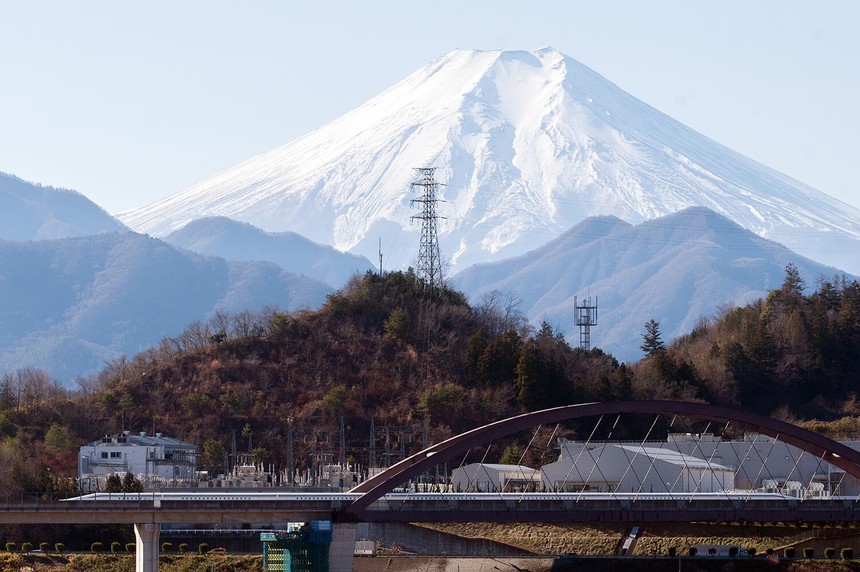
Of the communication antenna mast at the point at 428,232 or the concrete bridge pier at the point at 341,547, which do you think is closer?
the concrete bridge pier at the point at 341,547

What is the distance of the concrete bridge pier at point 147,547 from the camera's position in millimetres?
66438

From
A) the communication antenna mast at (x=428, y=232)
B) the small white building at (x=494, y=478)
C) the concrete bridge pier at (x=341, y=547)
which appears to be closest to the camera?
the concrete bridge pier at (x=341, y=547)

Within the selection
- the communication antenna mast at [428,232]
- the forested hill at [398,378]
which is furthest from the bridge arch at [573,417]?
the communication antenna mast at [428,232]

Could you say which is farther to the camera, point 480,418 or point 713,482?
point 480,418

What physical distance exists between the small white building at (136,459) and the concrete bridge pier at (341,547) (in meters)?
32.0

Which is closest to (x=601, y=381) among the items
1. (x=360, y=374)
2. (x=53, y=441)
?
(x=360, y=374)

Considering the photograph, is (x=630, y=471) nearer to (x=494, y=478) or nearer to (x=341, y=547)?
(x=494, y=478)

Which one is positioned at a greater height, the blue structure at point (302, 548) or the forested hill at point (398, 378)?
the forested hill at point (398, 378)

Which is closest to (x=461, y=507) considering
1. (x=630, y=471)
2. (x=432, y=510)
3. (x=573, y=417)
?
(x=432, y=510)

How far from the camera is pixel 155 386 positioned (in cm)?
11412

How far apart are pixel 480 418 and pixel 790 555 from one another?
37.2 meters

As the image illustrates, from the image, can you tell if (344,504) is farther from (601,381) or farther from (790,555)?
(601,381)

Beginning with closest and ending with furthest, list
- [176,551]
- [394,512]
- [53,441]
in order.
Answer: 1. [394,512]
2. [176,551]
3. [53,441]

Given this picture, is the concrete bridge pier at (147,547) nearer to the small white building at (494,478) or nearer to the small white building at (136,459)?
the small white building at (494,478)
